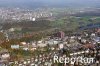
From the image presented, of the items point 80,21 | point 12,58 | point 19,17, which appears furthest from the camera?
point 19,17

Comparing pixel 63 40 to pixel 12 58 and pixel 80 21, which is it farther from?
pixel 80 21

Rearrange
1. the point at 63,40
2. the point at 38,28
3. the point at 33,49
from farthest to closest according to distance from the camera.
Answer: the point at 38,28
the point at 63,40
the point at 33,49

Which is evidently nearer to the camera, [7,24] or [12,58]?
[12,58]

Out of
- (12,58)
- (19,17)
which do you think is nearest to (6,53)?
(12,58)

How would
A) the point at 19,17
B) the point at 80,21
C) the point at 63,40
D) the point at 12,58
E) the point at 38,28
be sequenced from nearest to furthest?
1. the point at 12,58
2. the point at 63,40
3. the point at 38,28
4. the point at 80,21
5. the point at 19,17

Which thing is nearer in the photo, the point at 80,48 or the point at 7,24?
the point at 80,48

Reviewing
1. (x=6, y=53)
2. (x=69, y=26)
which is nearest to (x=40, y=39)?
(x=6, y=53)

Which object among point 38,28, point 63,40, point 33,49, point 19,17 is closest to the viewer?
point 33,49

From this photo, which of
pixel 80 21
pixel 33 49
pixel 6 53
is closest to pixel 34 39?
pixel 33 49

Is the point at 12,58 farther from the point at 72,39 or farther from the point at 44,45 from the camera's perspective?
the point at 72,39
